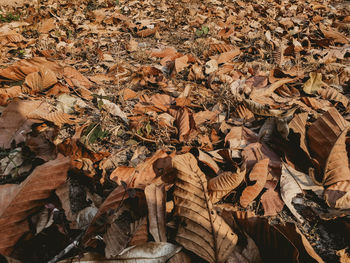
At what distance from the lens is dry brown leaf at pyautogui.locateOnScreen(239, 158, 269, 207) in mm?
906

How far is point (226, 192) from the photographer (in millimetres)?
894

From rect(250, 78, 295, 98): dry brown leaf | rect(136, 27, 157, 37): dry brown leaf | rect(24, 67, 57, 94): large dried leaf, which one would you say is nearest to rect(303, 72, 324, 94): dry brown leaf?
rect(250, 78, 295, 98): dry brown leaf

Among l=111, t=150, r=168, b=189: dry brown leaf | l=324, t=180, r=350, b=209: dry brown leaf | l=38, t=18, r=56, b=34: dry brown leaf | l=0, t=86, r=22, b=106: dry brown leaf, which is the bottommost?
l=324, t=180, r=350, b=209: dry brown leaf

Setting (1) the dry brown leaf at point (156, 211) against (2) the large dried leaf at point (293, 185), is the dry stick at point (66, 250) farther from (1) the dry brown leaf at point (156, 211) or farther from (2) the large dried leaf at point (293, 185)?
(2) the large dried leaf at point (293, 185)

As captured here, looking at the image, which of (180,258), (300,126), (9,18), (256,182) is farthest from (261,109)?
(9,18)

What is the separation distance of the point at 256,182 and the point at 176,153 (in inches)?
14.0

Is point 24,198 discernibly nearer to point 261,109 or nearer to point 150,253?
point 150,253

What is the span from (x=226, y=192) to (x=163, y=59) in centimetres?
139

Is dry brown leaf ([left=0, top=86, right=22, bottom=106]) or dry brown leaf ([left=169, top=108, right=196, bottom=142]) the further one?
dry brown leaf ([left=0, top=86, right=22, bottom=106])

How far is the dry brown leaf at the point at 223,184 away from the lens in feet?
2.87

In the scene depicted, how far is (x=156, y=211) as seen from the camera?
76cm

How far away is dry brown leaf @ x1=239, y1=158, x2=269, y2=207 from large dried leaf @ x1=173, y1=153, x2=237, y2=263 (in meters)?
0.20

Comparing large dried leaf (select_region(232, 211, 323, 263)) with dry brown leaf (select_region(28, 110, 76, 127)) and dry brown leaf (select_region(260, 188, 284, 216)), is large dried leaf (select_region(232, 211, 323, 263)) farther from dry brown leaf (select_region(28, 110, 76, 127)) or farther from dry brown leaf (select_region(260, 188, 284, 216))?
dry brown leaf (select_region(28, 110, 76, 127))

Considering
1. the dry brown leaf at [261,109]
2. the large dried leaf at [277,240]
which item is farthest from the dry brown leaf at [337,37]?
the large dried leaf at [277,240]
